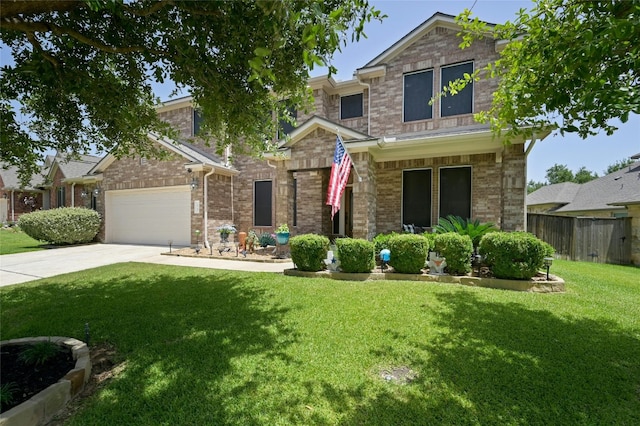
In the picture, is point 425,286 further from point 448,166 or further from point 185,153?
point 185,153

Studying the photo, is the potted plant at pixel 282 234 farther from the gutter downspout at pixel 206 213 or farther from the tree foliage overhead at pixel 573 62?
the tree foliage overhead at pixel 573 62

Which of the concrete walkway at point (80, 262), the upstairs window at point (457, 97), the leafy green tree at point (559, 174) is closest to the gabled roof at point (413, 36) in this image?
the upstairs window at point (457, 97)

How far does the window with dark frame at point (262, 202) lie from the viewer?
13633 millimetres

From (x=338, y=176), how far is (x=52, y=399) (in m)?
7.06

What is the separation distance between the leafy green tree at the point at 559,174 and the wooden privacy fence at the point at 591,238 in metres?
53.8

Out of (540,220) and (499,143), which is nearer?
(499,143)

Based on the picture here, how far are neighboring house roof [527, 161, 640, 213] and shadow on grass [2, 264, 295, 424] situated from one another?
1554cm

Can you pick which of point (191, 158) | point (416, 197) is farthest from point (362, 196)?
point (191, 158)

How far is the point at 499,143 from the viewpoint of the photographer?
8.38m

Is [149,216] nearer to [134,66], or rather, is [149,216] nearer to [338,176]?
[134,66]

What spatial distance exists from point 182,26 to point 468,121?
9.61 metres

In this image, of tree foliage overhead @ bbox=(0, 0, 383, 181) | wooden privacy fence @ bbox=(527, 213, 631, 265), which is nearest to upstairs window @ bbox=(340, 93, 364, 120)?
tree foliage overhead @ bbox=(0, 0, 383, 181)

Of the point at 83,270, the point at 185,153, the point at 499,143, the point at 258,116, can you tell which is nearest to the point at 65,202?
the point at 185,153

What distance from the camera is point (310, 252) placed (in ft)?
23.6
